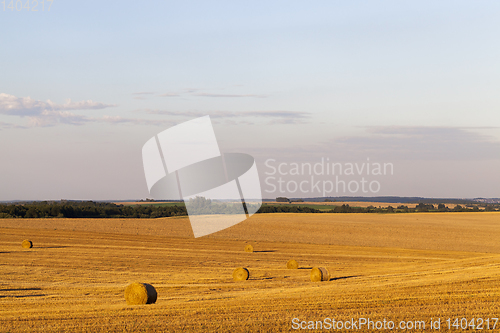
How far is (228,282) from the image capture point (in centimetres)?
1909

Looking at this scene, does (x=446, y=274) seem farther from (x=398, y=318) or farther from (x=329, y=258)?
(x=329, y=258)

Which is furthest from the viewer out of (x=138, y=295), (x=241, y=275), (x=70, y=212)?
(x=70, y=212)

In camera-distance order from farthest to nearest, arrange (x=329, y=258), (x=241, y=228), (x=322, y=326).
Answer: (x=241, y=228) < (x=329, y=258) < (x=322, y=326)

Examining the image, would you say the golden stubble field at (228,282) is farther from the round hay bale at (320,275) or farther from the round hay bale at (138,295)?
the round hay bale at (320,275)

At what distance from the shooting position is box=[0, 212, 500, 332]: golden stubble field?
1090 centimetres

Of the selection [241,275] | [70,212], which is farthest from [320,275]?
[70,212]

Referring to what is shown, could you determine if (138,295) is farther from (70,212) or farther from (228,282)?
(70,212)

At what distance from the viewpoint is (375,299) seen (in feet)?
42.9

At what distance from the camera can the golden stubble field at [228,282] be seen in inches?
429

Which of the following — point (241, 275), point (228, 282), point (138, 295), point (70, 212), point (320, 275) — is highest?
point (138, 295)

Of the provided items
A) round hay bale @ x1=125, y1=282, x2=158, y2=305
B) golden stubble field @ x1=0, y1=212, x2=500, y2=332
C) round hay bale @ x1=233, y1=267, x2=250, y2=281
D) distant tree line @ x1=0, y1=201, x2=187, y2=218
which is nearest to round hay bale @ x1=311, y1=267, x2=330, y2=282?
golden stubble field @ x1=0, y1=212, x2=500, y2=332

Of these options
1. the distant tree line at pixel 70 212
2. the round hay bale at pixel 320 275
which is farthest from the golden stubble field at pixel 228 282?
the distant tree line at pixel 70 212

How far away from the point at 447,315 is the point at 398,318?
1.21m

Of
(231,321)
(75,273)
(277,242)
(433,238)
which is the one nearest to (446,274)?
(231,321)
